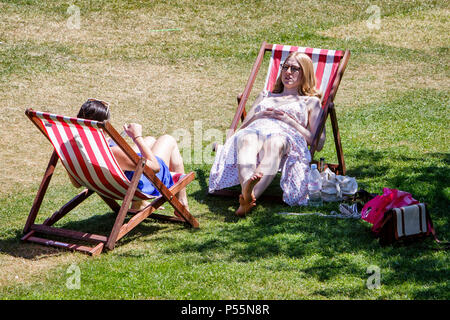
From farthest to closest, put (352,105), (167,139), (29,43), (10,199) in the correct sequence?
(29,43) → (352,105) → (10,199) → (167,139)

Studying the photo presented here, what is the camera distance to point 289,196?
19.6ft

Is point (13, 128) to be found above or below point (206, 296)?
below

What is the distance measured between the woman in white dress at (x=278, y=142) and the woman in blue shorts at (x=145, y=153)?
0.56 metres

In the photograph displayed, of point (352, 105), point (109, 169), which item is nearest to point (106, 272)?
point (109, 169)

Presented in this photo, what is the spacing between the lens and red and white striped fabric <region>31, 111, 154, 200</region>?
4727mm

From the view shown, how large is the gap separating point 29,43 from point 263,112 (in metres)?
7.08

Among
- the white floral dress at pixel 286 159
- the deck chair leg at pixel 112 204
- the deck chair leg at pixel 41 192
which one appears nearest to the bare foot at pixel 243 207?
the white floral dress at pixel 286 159

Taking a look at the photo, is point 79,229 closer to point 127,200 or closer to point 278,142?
point 127,200

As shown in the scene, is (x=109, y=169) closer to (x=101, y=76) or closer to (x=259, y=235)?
(x=259, y=235)

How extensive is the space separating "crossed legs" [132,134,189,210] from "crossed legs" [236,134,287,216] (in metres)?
0.52

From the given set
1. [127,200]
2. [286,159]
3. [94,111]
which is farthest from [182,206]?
[286,159]

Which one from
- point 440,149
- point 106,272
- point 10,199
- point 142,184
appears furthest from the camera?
point 440,149

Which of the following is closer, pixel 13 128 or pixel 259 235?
pixel 259 235

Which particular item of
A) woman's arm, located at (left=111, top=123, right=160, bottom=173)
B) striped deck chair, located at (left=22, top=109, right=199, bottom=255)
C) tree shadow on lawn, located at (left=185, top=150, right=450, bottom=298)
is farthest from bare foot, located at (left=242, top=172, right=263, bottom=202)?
woman's arm, located at (left=111, top=123, right=160, bottom=173)
